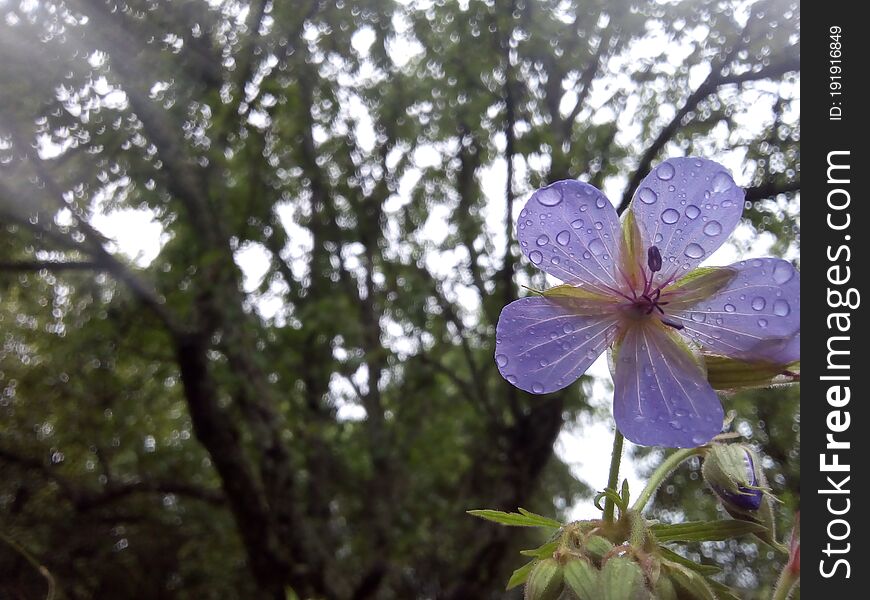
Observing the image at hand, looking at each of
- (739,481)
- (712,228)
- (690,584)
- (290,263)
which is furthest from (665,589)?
(290,263)

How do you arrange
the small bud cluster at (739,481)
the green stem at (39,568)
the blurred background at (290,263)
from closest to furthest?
the small bud cluster at (739,481), the green stem at (39,568), the blurred background at (290,263)

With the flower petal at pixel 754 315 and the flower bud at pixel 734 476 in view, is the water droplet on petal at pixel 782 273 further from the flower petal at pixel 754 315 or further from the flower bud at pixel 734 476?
the flower bud at pixel 734 476

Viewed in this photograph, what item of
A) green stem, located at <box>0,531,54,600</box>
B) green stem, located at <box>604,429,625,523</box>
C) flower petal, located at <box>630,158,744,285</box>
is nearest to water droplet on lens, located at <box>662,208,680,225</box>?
flower petal, located at <box>630,158,744,285</box>

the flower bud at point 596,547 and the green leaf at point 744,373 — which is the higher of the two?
the green leaf at point 744,373

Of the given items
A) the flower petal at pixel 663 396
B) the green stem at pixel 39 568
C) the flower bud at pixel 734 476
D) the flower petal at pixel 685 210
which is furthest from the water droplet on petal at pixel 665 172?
the green stem at pixel 39 568

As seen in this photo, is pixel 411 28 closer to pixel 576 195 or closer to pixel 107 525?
pixel 107 525

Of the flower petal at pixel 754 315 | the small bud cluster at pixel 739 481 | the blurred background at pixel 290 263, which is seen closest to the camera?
the flower petal at pixel 754 315
